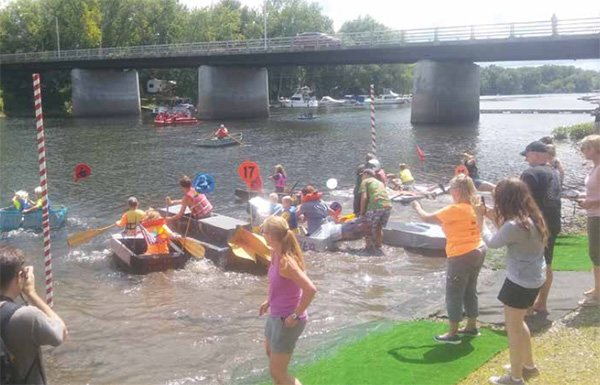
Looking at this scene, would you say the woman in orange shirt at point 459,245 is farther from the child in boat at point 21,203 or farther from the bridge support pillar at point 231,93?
the bridge support pillar at point 231,93

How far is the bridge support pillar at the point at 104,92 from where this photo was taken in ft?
243

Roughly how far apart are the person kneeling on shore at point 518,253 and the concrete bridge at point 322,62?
41.2 meters

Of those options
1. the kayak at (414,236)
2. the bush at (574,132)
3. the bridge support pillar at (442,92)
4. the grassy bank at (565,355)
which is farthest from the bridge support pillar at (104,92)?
the grassy bank at (565,355)

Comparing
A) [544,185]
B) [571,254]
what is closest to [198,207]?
[571,254]

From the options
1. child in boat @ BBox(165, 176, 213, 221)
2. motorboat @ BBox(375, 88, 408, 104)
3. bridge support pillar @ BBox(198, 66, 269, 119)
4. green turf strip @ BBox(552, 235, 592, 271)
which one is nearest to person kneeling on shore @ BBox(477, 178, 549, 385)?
green turf strip @ BBox(552, 235, 592, 271)

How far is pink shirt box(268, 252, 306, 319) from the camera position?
5352mm

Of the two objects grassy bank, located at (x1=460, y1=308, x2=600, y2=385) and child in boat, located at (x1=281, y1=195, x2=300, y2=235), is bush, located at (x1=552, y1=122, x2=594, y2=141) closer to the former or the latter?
child in boat, located at (x1=281, y1=195, x2=300, y2=235)

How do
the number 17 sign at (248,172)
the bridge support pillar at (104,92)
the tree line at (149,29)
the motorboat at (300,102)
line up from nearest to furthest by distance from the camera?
1. the number 17 sign at (248,172)
2. the bridge support pillar at (104,92)
3. the tree line at (149,29)
4. the motorboat at (300,102)

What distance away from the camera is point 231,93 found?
66.7m

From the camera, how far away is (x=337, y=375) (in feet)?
21.4

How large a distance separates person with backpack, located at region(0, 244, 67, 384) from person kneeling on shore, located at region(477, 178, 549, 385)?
3823 millimetres

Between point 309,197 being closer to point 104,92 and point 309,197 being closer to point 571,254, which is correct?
point 571,254

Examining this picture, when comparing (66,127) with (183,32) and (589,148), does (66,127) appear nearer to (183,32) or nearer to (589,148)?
(183,32)

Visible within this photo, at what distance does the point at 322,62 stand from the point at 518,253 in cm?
5435
